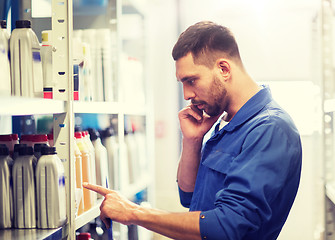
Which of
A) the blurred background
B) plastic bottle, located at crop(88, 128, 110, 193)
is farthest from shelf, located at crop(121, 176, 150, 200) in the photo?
plastic bottle, located at crop(88, 128, 110, 193)

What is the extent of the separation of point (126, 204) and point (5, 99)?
622mm

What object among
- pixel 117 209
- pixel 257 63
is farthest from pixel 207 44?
pixel 257 63

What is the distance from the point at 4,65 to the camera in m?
1.39

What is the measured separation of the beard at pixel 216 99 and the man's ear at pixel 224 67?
0.03 metres

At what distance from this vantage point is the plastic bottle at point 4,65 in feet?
4.49

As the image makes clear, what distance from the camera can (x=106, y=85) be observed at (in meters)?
2.52

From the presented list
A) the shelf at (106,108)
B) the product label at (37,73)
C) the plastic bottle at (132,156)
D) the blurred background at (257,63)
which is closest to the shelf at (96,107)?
the shelf at (106,108)

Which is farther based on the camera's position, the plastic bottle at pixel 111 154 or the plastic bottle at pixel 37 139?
the plastic bottle at pixel 111 154

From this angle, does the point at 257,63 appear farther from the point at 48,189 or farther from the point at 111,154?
the point at 48,189

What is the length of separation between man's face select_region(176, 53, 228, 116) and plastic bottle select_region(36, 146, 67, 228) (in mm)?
607

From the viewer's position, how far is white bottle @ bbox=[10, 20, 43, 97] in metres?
1.45

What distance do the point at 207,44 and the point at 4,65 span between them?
789mm

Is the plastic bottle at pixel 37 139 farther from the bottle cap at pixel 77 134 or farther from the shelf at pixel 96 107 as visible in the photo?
the bottle cap at pixel 77 134

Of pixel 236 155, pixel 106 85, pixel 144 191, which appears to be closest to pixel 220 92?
pixel 236 155
